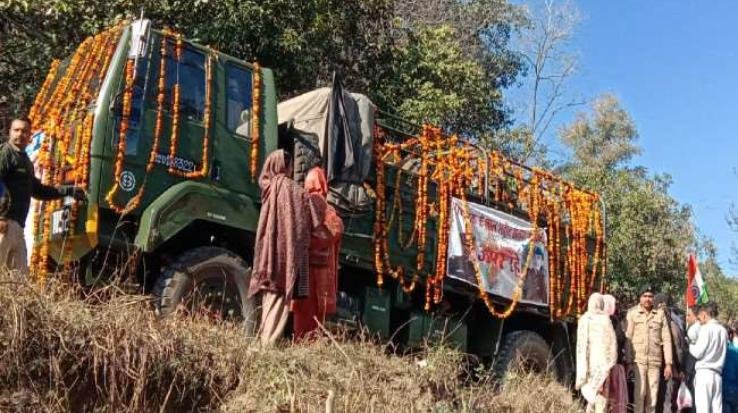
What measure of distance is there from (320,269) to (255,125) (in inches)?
60.2

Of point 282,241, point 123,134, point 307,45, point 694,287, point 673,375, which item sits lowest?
point 673,375

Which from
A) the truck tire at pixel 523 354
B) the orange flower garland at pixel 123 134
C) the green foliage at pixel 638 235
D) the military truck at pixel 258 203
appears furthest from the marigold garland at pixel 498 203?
the green foliage at pixel 638 235

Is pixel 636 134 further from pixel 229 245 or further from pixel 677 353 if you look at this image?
pixel 229 245

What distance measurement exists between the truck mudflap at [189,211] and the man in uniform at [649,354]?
4414 mm

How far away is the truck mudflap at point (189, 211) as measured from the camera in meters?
5.84

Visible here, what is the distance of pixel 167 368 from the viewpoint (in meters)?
4.43

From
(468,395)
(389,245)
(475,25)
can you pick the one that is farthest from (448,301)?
(475,25)

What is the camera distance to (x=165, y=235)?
5.89 meters

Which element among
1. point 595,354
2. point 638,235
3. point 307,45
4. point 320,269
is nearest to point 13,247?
point 320,269

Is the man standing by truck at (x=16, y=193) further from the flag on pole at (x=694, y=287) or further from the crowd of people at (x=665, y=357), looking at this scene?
the flag on pole at (x=694, y=287)

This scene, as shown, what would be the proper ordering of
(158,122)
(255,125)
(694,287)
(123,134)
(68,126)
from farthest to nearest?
(694,287), (255,125), (158,122), (68,126), (123,134)

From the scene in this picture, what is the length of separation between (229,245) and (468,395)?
7.77ft

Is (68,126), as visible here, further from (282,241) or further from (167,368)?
(167,368)

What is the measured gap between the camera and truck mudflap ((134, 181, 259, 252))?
5.84 meters
